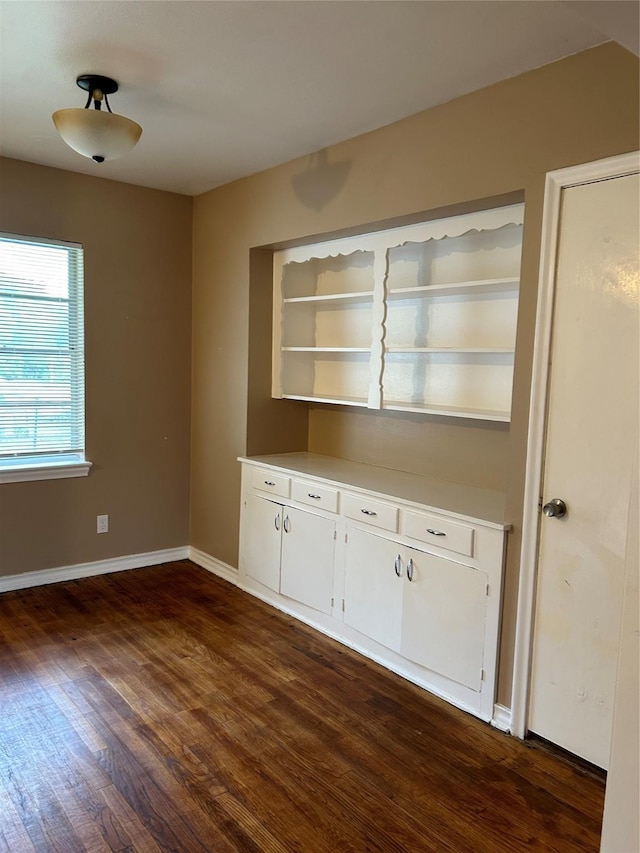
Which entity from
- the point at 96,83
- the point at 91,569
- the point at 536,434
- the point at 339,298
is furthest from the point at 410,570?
the point at 96,83

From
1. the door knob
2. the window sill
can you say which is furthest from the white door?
the window sill

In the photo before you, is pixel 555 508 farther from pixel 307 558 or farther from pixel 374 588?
pixel 307 558

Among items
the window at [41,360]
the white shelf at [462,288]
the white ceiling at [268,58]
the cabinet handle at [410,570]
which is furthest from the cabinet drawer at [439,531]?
the window at [41,360]

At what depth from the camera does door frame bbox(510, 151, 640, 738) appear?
2.37 meters

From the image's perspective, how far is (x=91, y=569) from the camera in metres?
4.27

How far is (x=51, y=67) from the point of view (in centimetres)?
256

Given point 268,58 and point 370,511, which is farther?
point 370,511

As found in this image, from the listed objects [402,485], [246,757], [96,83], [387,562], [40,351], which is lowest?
[246,757]

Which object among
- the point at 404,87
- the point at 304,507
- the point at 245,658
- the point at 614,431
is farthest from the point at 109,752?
the point at 404,87

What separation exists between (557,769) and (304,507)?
5.78ft

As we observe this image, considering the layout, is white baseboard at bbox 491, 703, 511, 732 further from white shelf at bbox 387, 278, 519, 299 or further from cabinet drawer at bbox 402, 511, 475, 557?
white shelf at bbox 387, 278, 519, 299

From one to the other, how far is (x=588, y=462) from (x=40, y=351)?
3249mm

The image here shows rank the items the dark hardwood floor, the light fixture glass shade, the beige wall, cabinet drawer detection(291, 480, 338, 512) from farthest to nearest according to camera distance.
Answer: cabinet drawer detection(291, 480, 338, 512) < the light fixture glass shade < the beige wall < the dark hardwood floor

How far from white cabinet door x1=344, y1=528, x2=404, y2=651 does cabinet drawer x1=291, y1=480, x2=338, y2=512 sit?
205mm
